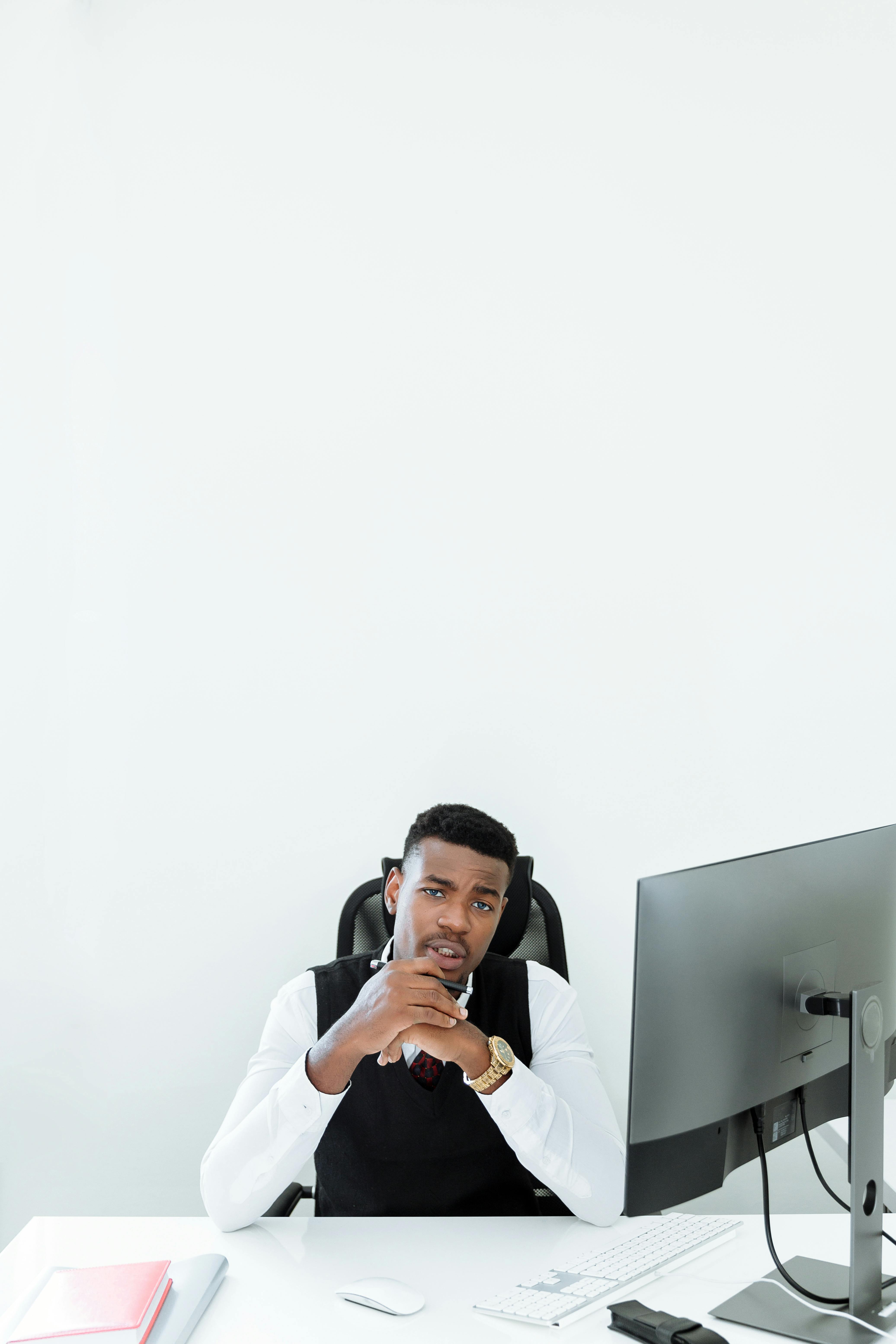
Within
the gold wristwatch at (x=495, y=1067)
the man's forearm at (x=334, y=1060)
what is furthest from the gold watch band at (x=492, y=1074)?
the man's forearm at (x=334, y=1060)

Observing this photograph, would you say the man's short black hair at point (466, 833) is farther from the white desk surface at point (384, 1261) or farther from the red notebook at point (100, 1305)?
the red notebook at point (100, 1305)

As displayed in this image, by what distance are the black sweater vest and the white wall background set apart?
2.44 feet

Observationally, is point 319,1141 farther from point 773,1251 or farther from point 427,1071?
point 773,1251

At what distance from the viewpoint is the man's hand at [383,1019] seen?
54.3 inches

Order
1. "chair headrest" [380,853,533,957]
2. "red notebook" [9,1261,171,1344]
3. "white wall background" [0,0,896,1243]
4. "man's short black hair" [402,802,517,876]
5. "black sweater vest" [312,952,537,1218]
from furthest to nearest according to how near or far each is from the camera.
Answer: "white wall background" [0,0,896,1243]
"chair headrest" [380,853,533,957]
"man's short black hair" [402,802,517,876]
"black sweater vest" [312,952,537,1218]
"red notebook" [9,1261,171,1344]

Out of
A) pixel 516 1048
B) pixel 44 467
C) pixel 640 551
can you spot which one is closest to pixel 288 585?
pixel 44 467

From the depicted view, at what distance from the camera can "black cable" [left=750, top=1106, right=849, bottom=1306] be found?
46.0 inches

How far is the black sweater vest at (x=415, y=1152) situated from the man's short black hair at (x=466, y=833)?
0.34 m

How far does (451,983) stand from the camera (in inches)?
56.2

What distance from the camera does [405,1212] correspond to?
1.60 m

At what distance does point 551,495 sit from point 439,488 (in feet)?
0.86

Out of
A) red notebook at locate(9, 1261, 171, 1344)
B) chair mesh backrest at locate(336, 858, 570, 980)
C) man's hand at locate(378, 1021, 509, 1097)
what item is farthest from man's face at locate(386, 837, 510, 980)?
red notebook at locate(9, 1261, 171, 1344)

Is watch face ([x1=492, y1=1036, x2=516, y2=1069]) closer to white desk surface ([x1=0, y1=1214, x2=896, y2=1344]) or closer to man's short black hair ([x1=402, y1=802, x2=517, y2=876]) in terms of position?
white desk surface ([x1=0, y1=1214, x2=896, y2=1344])

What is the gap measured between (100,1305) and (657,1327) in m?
0.59
